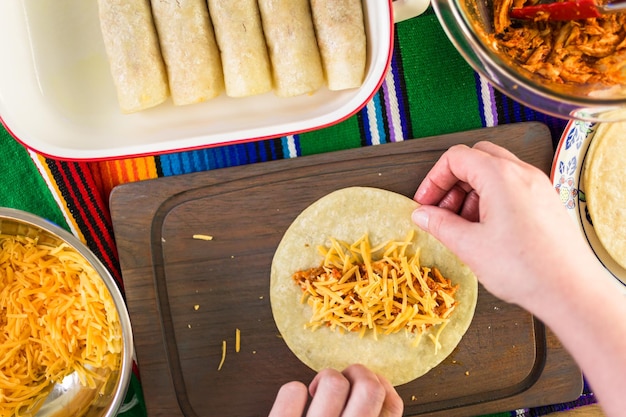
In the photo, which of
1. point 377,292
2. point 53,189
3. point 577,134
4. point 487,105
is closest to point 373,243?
point 377,292

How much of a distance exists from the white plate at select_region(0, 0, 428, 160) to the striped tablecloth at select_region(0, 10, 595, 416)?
0.12m

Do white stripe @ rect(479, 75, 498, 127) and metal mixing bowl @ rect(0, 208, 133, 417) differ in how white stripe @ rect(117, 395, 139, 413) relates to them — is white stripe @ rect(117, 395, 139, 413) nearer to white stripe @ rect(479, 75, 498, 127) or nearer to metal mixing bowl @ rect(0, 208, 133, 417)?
metal mixing bowl @ rect(0, 208, 133, 417)

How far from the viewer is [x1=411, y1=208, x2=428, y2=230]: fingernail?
133 centimetres

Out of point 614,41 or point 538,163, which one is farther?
point 538,163

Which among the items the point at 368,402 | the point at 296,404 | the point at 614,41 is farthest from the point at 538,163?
the point at 296,404

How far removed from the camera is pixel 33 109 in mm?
1359

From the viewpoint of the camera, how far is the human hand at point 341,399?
125cm

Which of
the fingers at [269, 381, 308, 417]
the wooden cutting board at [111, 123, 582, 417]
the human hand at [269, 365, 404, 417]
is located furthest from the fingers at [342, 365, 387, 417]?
the wooden cutting board at [111, 123, 582, 417]

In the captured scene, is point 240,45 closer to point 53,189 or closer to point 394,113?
point 394,113

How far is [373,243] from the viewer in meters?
1.46

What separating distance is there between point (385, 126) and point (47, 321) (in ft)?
3.20

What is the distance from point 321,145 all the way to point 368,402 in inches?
25.6

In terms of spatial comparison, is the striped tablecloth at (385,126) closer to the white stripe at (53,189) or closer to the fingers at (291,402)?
the white stripe at (53,189)

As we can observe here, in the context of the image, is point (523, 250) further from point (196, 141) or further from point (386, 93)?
point (196, 141)
